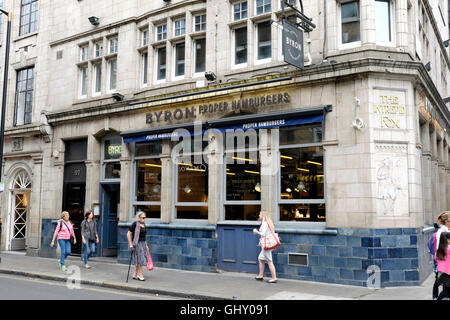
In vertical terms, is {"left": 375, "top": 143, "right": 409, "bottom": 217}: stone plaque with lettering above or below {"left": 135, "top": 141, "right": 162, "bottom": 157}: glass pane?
below

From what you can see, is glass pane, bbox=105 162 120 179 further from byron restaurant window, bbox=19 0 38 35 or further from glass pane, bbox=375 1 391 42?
glass pane, bbox=375 1 391 42

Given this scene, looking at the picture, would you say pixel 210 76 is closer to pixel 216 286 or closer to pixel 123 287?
pixel 216 286

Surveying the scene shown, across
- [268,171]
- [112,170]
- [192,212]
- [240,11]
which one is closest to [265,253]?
[268,171]

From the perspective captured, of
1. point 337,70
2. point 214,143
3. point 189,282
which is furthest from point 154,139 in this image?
point 337,70

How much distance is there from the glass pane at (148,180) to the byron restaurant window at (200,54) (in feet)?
11.2

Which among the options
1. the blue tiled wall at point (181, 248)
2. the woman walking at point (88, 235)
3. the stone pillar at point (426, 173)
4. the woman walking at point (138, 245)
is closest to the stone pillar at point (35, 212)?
the woman walking at point (88, 235)

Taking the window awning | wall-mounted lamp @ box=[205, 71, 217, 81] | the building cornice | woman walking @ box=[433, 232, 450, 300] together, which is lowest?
woman walking @ box=[433, 232, 450, 300]

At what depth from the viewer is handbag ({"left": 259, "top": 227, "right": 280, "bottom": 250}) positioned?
1130 centimetres

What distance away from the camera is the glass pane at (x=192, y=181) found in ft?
46.1

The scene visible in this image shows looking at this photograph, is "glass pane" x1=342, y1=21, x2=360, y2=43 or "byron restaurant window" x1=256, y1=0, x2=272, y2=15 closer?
"glass pane" x1=342, y1=21, x2=360, y2=43

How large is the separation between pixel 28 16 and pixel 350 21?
49.8 ft

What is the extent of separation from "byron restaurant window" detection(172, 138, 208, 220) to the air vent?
127 inches

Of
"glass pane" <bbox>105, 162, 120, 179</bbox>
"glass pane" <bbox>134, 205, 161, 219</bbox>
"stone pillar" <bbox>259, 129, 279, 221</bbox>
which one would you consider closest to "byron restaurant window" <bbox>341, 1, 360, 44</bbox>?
"stone pillar" <bbox>259, 129, 279, 221</bbox>

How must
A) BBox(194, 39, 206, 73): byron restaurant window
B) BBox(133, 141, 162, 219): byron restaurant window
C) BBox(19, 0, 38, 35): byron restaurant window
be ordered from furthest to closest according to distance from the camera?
1. BBox(19, 0, 38, 35): byron restaurant window
2. BBox(133, 141, 162, 219): byron restaurant window
3. BBox(194, 39, 206, 73): byron restaurant window
